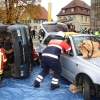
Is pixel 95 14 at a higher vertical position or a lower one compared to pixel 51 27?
higher

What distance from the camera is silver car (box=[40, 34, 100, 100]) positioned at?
15.2 ft

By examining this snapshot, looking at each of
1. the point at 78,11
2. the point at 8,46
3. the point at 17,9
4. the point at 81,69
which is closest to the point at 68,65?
the point at 81,69

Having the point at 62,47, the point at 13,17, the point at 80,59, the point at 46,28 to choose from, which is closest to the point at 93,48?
the point at 80,59

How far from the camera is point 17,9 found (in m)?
23.3

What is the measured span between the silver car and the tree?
17641mm

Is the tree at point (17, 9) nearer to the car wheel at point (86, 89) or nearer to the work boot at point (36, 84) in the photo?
the work boot at point (36, 84)

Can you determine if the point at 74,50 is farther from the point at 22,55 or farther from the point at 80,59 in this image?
the point at 22,55

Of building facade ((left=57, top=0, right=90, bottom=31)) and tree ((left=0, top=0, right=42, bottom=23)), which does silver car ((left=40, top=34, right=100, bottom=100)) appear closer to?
tree ((left=0, top=0, right=42, bottom=23))

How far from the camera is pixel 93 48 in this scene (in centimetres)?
536

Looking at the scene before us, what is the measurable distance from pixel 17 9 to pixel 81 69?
19.5m

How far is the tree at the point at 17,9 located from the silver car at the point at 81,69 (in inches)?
695

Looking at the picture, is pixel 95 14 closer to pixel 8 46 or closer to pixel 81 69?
pixel 8 46

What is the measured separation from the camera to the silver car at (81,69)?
464 cm

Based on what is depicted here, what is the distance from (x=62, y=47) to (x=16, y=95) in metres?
1.86
